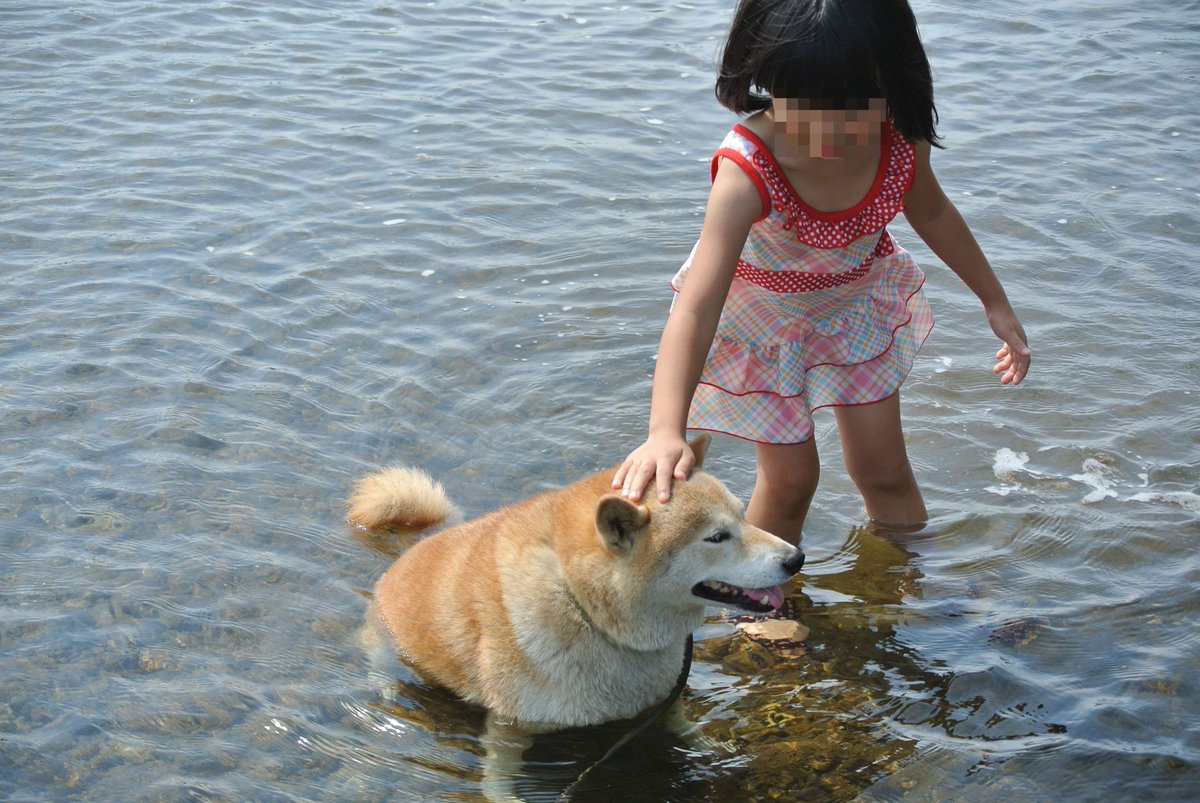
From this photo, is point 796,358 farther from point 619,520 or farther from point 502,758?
point 502,758

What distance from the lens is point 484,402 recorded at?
19.7 feet

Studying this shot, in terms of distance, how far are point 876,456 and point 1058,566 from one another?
0.96 m

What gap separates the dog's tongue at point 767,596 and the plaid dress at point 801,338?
0.74 metres

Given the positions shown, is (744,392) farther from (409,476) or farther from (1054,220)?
(1054,220)

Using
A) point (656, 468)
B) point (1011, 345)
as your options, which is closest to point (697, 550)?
point (656, 468)

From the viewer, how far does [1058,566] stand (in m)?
4.84

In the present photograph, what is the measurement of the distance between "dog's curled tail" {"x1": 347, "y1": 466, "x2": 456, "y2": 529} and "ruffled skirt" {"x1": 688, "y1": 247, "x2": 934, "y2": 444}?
47.8 inches

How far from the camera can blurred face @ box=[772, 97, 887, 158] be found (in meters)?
3.72

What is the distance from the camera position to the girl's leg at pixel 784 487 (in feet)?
14.8

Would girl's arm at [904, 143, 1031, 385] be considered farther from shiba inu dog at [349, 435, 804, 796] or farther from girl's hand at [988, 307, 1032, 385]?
shiba inu dog at [349, 435, 804, 796]

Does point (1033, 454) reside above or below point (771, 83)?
below

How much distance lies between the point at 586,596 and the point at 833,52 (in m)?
1.84

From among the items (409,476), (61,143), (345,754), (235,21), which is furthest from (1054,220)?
(235,21)

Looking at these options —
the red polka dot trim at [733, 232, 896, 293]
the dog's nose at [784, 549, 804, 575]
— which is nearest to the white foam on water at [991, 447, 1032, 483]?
the red polka dot trim at [733, 232, 896, 293]
